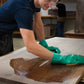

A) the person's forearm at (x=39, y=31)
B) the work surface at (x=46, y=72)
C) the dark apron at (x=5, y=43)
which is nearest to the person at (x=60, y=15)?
the person's forearm at (x=39, y=31)

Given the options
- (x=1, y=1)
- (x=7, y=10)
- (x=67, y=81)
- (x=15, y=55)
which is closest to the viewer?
(x=67, y=81)

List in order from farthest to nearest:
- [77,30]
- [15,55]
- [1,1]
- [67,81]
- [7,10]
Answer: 1. [1,1]
2. [77,30]
3. [15,55]
4. [7,10]
5. [67,81]

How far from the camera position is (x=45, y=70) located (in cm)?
113

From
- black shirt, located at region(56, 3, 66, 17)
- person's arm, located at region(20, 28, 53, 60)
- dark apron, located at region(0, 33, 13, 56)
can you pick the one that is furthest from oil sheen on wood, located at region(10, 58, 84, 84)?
black shirt, located at region(56, 3, 66, 17)

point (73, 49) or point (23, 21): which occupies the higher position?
point (23, 21)

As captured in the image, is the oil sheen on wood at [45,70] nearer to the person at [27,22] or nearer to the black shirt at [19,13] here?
the person at [27,22]

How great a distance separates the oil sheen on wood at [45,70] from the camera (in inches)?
39.4

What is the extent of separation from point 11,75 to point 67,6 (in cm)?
512

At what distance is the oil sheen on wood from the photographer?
1.00m

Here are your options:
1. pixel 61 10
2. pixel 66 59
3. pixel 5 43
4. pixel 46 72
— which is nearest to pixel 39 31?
pixel 5 43

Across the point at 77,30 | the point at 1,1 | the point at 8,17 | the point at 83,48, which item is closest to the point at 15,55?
the point at 8,17

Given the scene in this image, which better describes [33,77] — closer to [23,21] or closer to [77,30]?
[23,21]

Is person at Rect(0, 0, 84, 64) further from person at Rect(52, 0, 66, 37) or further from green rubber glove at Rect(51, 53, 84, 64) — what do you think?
person at Rect(52, 0, 66, 37)

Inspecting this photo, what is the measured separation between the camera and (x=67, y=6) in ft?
→ 18.8
